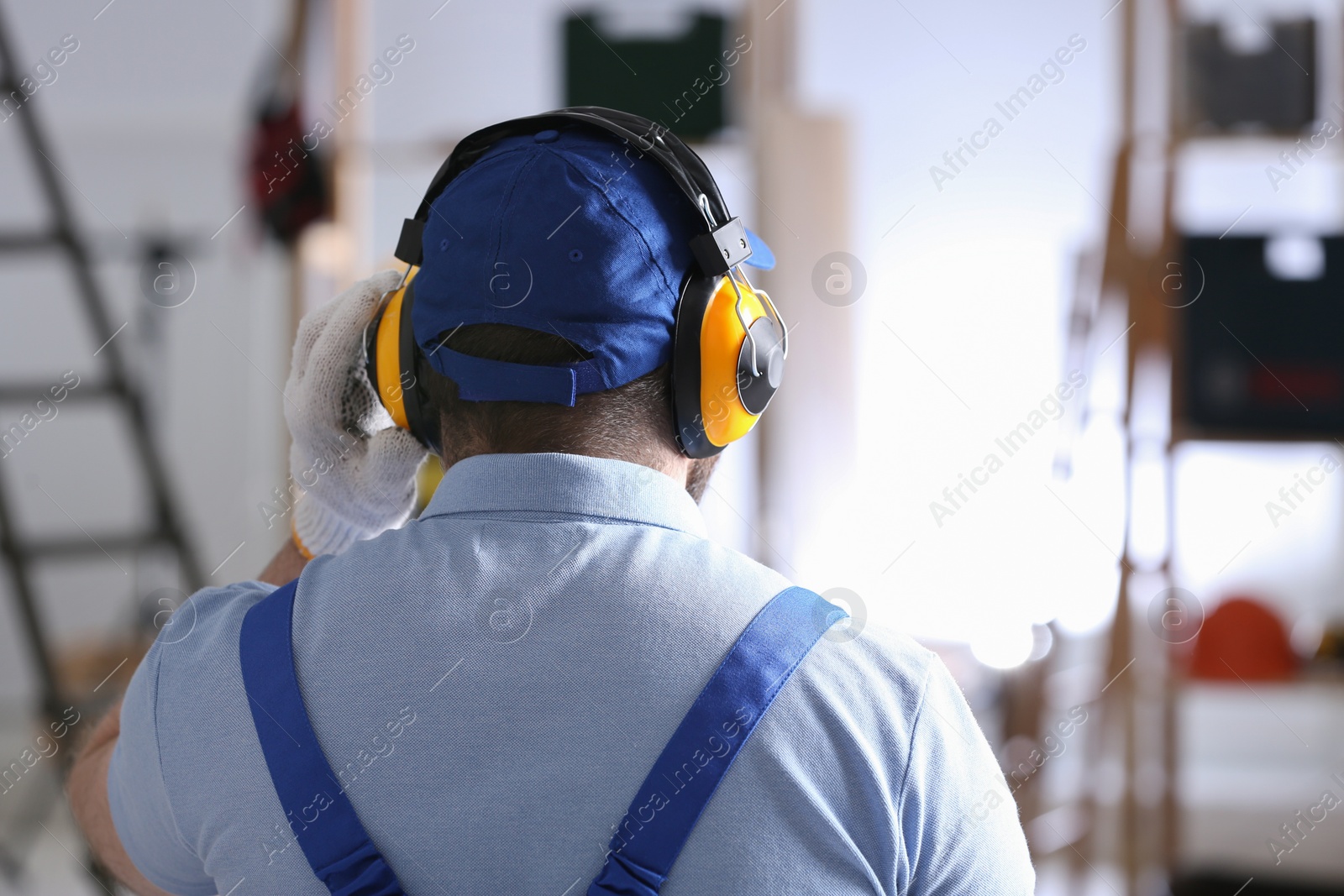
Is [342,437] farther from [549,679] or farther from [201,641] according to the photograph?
[549,679]

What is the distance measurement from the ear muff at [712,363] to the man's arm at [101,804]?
506 millimetres

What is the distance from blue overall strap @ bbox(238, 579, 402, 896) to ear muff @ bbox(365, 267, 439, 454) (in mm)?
218

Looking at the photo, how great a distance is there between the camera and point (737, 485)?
9.25 ft

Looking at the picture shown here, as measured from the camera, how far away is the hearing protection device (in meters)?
0.77

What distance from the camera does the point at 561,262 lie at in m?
0.72

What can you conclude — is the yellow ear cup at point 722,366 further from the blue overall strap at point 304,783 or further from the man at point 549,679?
the blue overall strap at point 304,783

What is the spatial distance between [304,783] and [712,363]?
1.27 ft

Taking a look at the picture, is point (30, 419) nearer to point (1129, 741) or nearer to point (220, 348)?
point (220, 348)

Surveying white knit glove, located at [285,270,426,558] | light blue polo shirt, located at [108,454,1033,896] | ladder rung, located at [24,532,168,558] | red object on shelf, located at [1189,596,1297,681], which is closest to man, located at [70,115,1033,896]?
light blue polo shirt, located at [108,454,1033,896]

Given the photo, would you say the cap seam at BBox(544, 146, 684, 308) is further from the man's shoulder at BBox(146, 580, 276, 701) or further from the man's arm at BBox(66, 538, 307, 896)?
the man's arm at BBox(66, 538, 307, 896)

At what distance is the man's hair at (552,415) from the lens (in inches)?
28.7

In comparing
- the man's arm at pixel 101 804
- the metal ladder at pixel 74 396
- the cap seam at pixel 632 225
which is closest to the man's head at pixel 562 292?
the cap seam at pixel 632 225

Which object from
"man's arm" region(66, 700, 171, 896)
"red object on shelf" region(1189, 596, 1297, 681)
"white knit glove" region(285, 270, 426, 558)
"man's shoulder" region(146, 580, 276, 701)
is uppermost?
"white knit glove" region(285, 270, 426, 558)

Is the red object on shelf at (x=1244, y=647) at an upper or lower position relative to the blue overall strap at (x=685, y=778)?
lower
